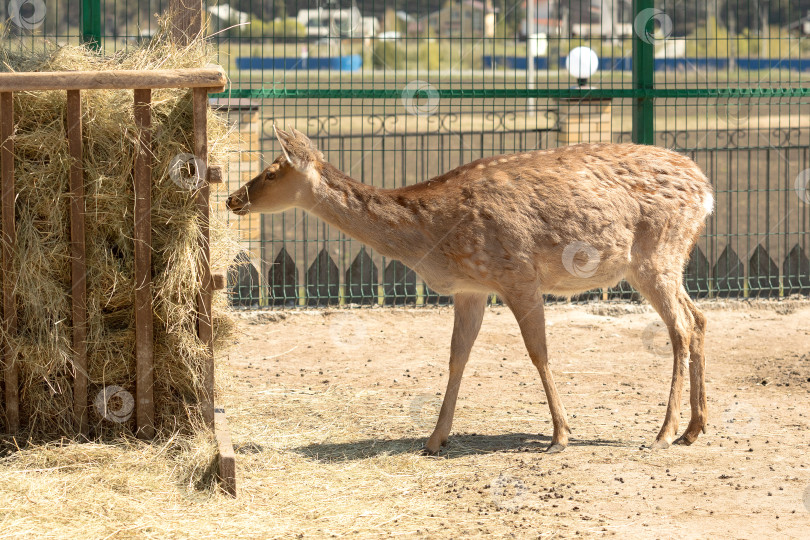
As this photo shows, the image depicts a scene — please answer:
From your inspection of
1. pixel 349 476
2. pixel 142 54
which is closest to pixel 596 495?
pixel 349 476

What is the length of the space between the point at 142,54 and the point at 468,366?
3.88 m

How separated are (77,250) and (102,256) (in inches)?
5.3

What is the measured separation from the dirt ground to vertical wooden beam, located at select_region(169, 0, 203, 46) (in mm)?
2042

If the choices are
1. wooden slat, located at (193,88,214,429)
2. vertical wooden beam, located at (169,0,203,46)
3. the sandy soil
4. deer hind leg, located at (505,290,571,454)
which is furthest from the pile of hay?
deer hind leg, located at (505,290,571,454)

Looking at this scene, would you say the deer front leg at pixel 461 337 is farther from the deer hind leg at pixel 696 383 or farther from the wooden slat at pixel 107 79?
the wooden slat at pixel 107 79

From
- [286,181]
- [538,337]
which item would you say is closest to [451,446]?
[538,337]

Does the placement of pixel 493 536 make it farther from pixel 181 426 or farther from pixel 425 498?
pixel 181 426

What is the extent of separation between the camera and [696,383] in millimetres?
6852

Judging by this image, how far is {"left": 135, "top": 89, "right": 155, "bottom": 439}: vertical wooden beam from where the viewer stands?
5.75m

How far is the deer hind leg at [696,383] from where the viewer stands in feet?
22.0

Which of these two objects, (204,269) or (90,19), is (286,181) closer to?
(204,269)

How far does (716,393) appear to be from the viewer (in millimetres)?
7918

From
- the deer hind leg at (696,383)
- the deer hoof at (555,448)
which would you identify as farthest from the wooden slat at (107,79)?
the deer hind leg at (696,383)

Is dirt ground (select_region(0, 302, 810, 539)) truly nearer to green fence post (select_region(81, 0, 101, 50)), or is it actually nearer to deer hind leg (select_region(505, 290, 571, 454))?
deer hind leg (select_region(505, 290, 571, 454))
